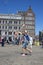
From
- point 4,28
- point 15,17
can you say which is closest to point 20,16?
point 15,17

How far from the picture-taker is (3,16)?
132m

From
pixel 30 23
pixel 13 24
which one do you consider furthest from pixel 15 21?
pixel 30 23

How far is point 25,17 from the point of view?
475 feet

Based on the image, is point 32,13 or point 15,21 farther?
point 32,13

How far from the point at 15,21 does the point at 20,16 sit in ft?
18.5

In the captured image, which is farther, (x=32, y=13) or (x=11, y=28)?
(x=32, y=13)

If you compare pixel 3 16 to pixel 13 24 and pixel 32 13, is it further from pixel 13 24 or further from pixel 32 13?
pixel 32 13

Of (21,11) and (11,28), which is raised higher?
(21,11)

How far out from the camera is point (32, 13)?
488 feet

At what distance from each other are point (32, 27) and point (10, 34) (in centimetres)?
1822

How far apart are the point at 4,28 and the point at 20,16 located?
1191 centimetres

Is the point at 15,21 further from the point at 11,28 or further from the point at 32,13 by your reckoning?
the point at 32,13

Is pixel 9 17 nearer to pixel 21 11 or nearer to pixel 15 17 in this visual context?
pixel 15 17

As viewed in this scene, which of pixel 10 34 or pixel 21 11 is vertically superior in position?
pixel 21 11
